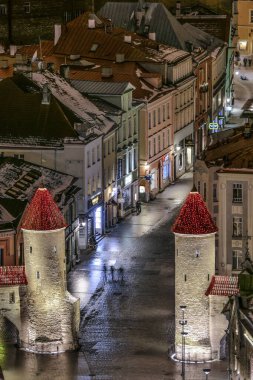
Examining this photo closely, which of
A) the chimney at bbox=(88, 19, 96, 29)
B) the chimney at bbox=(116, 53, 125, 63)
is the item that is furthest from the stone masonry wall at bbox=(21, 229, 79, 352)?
the chimney at bbox=(88, 19, 96, 29)

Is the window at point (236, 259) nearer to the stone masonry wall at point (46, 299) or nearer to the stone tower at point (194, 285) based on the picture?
the stone tower at point (194, 285)

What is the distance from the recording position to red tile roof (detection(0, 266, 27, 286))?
117312 mm

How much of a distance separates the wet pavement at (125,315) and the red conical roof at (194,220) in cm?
658

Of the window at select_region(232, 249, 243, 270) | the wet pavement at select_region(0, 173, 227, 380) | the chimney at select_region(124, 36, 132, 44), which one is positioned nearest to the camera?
the wet pavement at select_region(0, 173, 227, 380)

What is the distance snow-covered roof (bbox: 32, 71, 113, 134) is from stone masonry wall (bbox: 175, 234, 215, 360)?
1212 inches

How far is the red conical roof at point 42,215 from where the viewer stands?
4589 inches

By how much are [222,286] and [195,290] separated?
5.00 feet

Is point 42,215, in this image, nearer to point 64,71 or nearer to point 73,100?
point 73,100

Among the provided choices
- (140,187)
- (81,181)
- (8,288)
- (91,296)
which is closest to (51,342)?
(8,288)

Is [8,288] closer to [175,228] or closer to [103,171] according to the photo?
[175,228]

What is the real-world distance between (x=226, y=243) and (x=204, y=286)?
1542cm

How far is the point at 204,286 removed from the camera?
375ft

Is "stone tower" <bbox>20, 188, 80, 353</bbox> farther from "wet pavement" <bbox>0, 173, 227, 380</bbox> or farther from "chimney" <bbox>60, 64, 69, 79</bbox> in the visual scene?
"chimney" <bbox>60, 64, 69, 79</bbox>

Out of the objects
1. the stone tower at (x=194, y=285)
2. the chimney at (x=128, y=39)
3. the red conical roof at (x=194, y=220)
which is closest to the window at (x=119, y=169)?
the chimney at (x=128, y=39)
